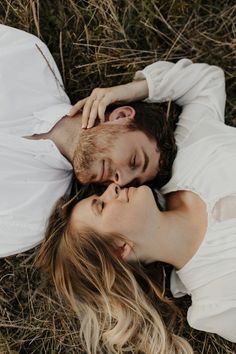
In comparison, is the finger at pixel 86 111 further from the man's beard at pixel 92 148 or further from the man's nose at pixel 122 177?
the man's nose at pixel 122 177

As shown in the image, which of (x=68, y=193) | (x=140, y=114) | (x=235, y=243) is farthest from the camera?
(x=68, y=193)

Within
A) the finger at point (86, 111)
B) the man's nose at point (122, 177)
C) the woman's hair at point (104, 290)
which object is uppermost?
the finger at point (86, 111)

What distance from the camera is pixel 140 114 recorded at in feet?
9.87

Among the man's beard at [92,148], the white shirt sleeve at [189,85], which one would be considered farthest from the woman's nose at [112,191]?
the white shirt sleeve at [189,85]

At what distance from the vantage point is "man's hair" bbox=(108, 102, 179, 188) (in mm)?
2943

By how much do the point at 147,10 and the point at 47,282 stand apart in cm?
176

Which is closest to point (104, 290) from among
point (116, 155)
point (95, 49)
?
point (116, 155)

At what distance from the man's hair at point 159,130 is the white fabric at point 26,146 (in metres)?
0.42

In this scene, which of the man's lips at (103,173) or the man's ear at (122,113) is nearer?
the man's lips at (103,173)

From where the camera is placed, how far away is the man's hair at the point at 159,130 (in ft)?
9.66

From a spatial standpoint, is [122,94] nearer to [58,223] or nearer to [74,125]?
[74,125]

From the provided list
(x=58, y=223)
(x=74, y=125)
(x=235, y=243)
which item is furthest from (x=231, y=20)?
(x=58, y=223)

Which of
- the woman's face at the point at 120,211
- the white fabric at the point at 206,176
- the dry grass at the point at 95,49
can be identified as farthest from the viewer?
the dry grass at the point at 95,49

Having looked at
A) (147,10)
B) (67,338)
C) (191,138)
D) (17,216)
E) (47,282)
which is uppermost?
(147,10)
